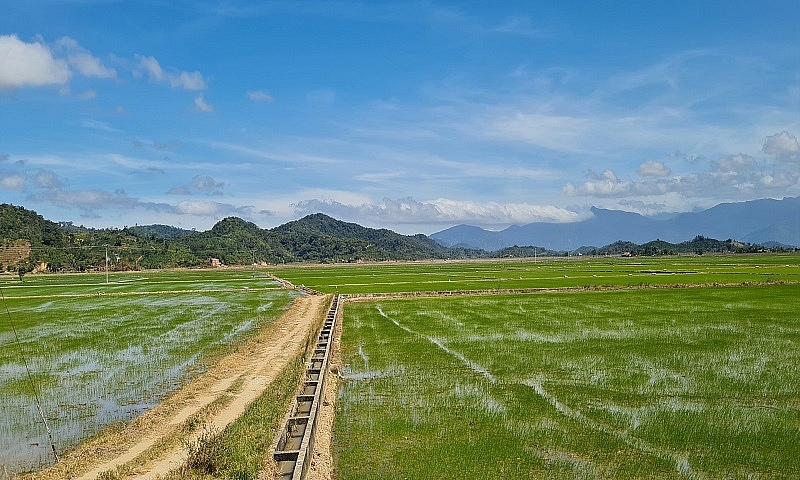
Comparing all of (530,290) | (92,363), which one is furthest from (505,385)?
(530,290)

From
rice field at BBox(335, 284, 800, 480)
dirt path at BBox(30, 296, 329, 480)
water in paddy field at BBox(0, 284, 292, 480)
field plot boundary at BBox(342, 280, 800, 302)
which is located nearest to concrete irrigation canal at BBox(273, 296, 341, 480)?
rice field at BBox(335, 284, 800, 480)

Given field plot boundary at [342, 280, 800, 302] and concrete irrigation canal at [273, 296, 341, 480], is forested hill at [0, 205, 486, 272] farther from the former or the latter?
concrete irrigation canal at [273, 296, 341, 480]

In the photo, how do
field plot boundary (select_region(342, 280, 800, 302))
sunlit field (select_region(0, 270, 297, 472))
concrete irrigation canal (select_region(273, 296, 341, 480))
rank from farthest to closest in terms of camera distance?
field plot boundary (select_region(342, 280, 800, 302)) < sunlit field (select_region(0, 270, 297, 472)) < concrete irrigation canal (select_region(273, 296, 341, 480))

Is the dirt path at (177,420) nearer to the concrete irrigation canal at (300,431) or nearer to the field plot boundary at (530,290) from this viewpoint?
the concrete irrigation canal at (300,431)

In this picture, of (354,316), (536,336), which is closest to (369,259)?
(354,316)

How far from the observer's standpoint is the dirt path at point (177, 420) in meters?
7.98

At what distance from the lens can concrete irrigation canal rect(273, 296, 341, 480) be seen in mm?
7453

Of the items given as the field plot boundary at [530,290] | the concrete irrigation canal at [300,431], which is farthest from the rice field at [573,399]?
the field plot boundary at [530,290]

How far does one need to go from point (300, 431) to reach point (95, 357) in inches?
419

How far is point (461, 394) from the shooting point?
1149 cm

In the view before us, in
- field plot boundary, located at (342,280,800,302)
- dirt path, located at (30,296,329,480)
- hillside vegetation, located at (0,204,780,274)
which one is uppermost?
hillside vegetation, located at (0,204,780,274)

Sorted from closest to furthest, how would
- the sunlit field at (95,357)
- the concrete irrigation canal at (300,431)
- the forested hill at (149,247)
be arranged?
the concrete irrigation canal at (300,431) → the sunlit field at (95,357) → the forested hill at (149,247)

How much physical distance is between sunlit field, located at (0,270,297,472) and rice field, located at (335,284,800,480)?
4.64 meters

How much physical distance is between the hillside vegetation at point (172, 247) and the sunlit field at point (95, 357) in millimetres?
51738
